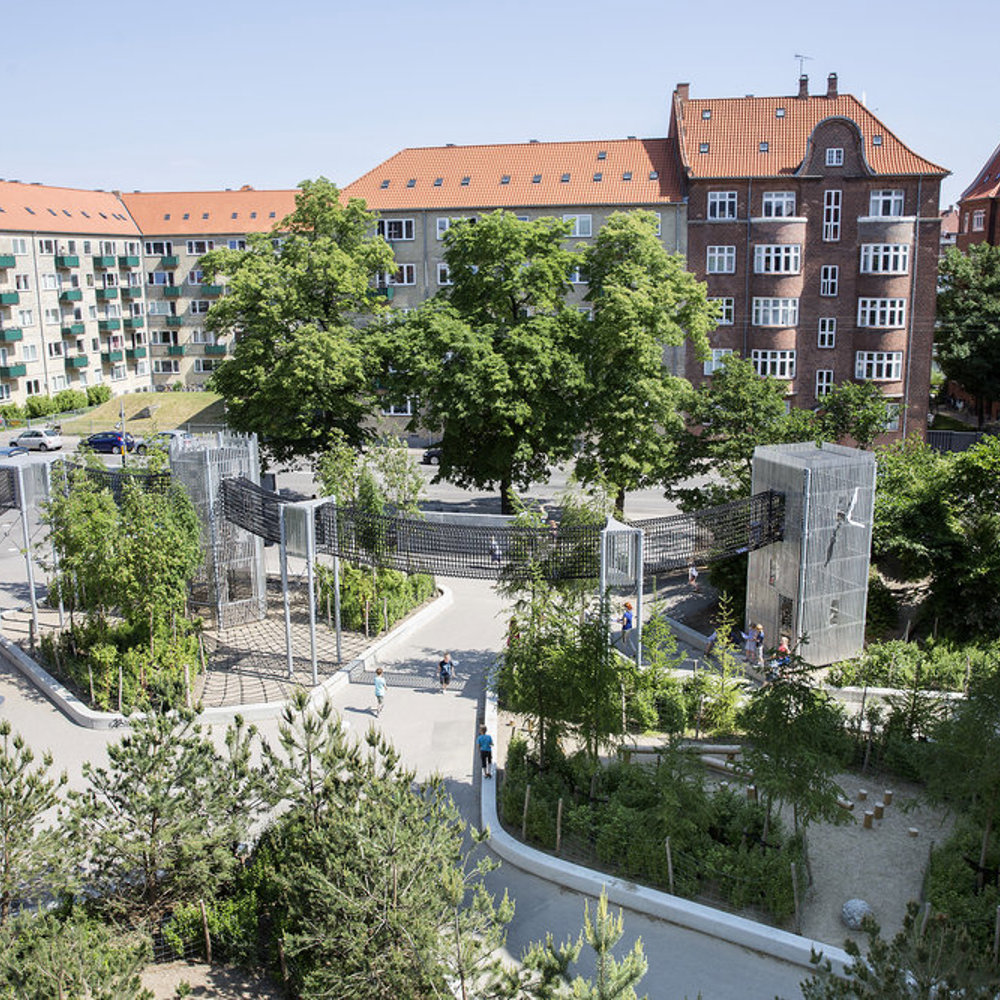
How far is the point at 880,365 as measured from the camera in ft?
156

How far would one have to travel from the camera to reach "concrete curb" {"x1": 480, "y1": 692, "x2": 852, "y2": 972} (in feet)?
43.5

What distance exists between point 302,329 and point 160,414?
25.1m

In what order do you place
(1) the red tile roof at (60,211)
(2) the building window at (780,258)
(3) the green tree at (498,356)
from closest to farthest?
(3) the green tree at (498,356), (2) the building window at (780,258), (1) the red tile roof at (60,211)

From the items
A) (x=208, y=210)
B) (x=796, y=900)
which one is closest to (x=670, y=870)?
(x=796, y=900)

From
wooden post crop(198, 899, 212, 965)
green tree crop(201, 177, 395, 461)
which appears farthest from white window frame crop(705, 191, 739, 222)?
wooden post crop(198, 899, 212, 965)

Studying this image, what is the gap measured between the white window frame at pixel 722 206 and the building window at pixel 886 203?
6.07 m

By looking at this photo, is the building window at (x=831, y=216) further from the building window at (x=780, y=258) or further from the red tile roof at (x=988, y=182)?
the red tile roof at (x=988, y=182)

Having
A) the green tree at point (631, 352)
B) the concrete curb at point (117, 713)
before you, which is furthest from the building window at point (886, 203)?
the concrete curb at point (117, 713)

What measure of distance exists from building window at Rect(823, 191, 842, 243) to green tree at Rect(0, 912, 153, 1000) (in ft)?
147

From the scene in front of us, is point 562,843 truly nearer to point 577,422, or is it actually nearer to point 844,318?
point 577,422

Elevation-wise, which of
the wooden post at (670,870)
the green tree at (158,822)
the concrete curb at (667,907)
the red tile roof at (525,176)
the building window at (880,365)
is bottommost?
the concrete curb at (667,907)

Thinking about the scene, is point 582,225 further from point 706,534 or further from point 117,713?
point 117,713

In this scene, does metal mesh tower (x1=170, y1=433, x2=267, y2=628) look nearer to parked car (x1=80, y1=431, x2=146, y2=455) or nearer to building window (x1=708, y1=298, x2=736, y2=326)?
parked car (x1=80, y1=431, x2=146, y2=455)

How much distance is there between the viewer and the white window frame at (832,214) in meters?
47.2
